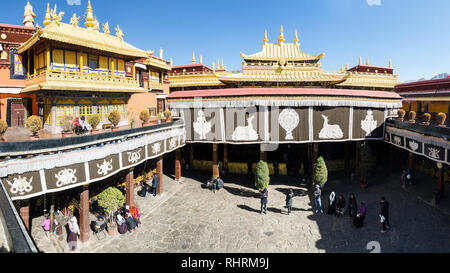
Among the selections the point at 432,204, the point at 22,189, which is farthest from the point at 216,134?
the point at 432,204

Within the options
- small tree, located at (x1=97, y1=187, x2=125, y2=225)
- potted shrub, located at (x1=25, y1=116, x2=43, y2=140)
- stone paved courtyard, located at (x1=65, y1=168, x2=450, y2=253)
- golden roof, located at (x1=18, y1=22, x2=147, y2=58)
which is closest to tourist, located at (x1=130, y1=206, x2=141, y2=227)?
stone paved courtyard, located at (x1=65, y1=168, x2=450, y2=253)

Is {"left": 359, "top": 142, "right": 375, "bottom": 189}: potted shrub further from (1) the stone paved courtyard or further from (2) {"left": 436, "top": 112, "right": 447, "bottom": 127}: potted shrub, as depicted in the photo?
(2) {"left": 436, "top": 112, "right": 447, "bottom": 127}: potted shrub

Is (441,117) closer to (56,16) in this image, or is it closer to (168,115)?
(168,115)

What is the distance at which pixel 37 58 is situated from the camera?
14.9 metres

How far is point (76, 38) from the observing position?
1365cm

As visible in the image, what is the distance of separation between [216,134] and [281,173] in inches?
293

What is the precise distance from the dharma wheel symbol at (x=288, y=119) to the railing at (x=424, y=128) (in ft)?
22.5

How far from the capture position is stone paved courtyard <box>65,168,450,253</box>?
1038cm

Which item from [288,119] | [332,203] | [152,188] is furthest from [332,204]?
[152,188]

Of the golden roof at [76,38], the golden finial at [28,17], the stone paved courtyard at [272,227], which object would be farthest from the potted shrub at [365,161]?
the golden finial at [28,17]

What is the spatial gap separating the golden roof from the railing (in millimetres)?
18758

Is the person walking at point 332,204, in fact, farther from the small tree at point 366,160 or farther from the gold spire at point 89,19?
the gold spire at point 89,19

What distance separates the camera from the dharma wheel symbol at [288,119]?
1591cm
